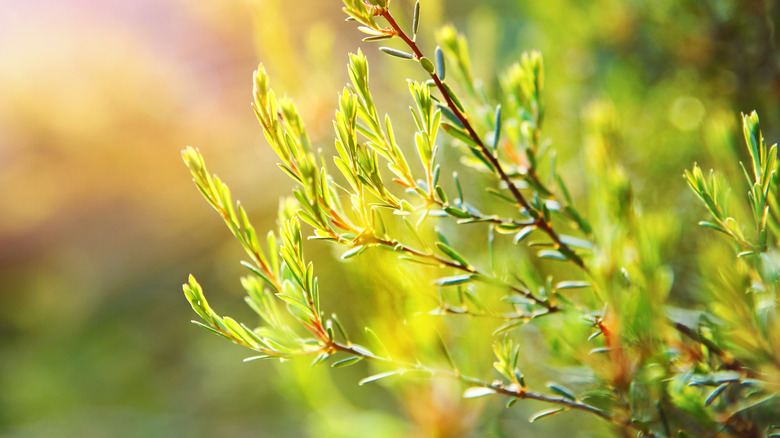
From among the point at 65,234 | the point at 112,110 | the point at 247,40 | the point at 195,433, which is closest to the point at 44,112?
the point at 112,110

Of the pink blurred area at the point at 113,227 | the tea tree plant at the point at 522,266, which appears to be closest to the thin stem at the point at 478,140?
the tea tree plant at the point at 522,266

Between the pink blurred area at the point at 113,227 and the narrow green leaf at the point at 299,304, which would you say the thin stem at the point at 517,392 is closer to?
the narrow green leaf at the point at 299,304

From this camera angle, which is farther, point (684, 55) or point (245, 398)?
point (245, 398)

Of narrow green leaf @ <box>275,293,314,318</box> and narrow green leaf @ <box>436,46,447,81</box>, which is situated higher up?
narrow green leaf @ <box>436,46,447,81</box>

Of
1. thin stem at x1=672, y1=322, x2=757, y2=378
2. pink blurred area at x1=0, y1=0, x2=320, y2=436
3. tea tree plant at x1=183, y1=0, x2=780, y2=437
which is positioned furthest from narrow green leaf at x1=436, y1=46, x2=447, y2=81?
pink blurred area at x1=0, y1=0, x2=320, y2=436

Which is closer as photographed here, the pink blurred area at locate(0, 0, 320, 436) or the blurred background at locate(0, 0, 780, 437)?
the blurred background at locate(0, 0, 780, 437)

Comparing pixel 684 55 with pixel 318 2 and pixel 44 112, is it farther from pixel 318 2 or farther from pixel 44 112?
pixel 44 112

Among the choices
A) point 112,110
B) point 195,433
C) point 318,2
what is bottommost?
point 195,433

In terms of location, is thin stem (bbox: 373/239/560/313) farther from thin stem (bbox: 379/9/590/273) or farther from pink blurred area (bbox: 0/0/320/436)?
pink blurred area (bbox: 0/0/320/436)
